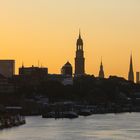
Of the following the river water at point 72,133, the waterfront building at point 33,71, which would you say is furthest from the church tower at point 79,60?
the river water at point 72,133

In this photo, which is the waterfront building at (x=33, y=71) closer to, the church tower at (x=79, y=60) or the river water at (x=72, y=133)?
the church tower at (x=79, y=60)

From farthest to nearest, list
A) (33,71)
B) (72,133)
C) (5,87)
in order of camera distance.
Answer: (33,71) < (5,87) < (72,133)

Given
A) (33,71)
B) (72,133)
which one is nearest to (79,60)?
(33,71)

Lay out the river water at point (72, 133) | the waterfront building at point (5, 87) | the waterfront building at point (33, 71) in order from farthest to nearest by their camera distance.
A: the waterfront building at point (33, 71) → the waterfront building at point (5, 87) → the river water at point (72, 133)

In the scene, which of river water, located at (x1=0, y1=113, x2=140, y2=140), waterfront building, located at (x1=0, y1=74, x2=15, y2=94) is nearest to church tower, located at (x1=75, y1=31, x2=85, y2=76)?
waterfront building, located at (x1=0, y1=74, x2=15, y2=94)

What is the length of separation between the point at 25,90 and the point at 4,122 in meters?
59.8

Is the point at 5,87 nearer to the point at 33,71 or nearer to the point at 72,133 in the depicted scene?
the point at 33,71

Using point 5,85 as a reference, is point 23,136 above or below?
below

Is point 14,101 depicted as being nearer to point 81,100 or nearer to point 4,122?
point 81,100

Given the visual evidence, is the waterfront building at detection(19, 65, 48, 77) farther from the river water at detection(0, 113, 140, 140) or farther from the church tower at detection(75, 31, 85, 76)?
the river water at detection(0, 113, 140, 140)

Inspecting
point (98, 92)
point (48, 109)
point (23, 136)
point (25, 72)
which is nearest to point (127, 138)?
point (23, 136)

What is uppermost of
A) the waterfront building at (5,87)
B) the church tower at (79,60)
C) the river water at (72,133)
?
the church tower at (79,60)

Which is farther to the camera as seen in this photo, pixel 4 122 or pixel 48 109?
pixel 48 109

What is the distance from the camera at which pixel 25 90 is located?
5212 inches
